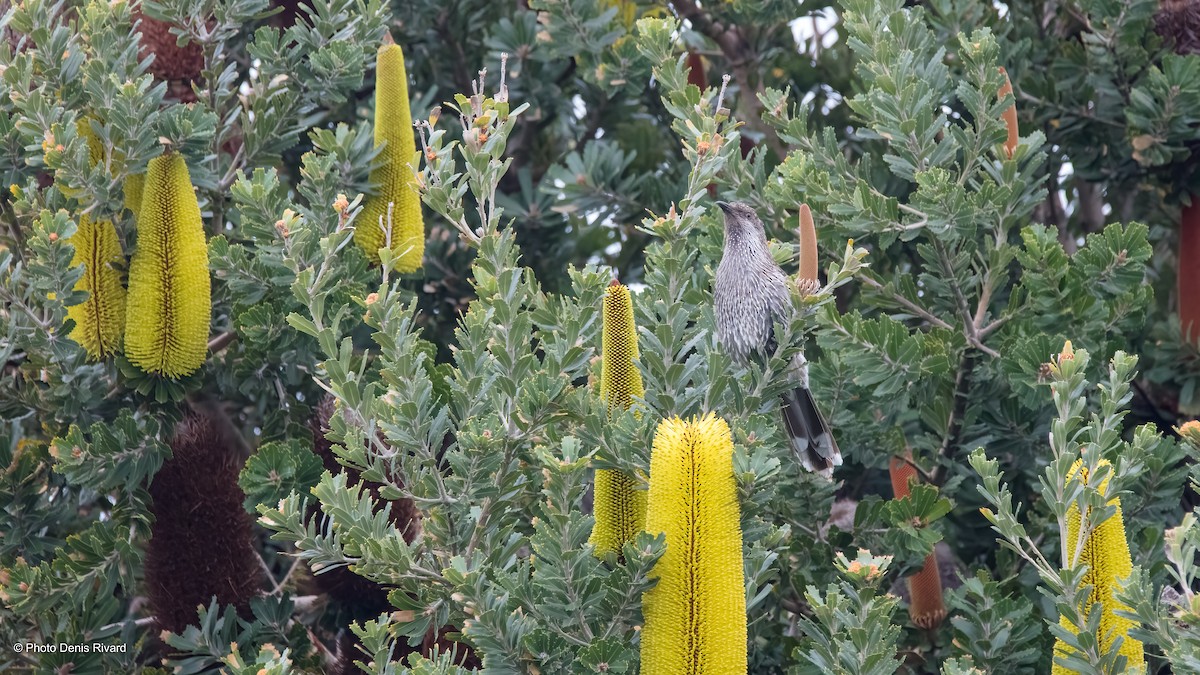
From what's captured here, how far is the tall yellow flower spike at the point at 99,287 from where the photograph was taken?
4195mm

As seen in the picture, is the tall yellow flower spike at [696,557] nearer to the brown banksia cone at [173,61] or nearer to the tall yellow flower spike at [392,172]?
the tall yellow flower spike at [392,172]

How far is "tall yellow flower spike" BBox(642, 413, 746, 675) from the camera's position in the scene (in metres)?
2.92

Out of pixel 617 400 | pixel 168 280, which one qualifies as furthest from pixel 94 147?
pixel 617 400

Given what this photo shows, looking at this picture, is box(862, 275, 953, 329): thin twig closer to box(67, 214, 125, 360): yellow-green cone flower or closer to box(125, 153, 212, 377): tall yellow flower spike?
box(125, 153, 212, 377): tall yellow flower spike

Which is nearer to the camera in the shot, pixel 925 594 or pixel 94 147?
pixel 94 147

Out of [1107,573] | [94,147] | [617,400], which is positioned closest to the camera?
[1107,573]

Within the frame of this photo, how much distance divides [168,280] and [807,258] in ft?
5.66

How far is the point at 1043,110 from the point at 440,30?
2.48 meters

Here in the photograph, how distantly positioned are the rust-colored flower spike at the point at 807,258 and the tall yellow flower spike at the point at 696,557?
57 centimetres

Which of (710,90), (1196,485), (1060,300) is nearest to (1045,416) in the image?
(1060,300)

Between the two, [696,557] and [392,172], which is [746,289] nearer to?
[392,172]

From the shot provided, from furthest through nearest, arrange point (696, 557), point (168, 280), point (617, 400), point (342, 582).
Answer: point (342, 582), point (168, 280), point (617, 400), point (696, 557)

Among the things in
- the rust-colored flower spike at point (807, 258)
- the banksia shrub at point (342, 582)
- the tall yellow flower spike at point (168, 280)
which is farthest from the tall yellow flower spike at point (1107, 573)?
the tall yellow flower spike at point (168, 280)

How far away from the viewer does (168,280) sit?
405 cm
